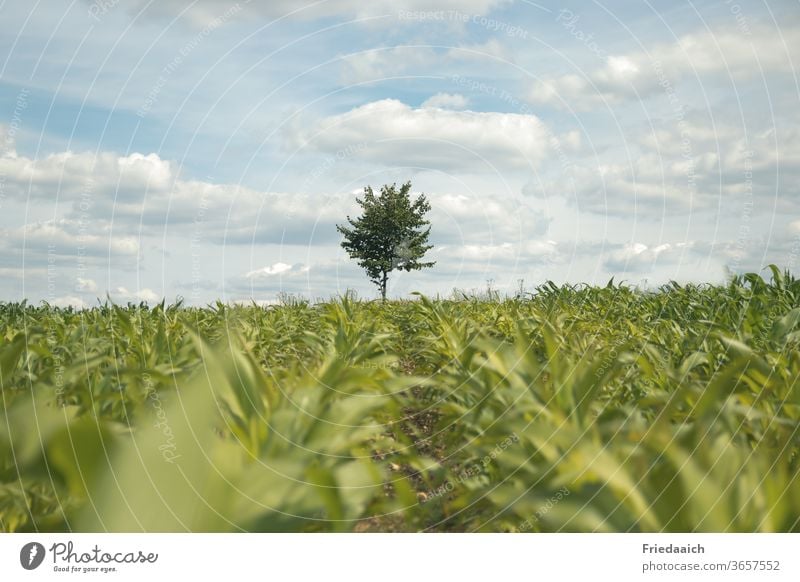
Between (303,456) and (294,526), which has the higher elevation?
(303,456)

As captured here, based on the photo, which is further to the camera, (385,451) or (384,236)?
(384,236)

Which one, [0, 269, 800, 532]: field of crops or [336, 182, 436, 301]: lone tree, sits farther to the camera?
[336, 182, 436, 301]: lone tree

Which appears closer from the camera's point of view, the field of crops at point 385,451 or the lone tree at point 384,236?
the field of crops at point 385,451

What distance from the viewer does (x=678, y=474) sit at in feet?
5.75

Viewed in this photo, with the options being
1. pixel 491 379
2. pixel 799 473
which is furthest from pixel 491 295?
pixel 799 473
